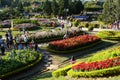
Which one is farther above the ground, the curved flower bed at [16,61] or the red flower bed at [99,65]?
the red flower bed at [99,65]

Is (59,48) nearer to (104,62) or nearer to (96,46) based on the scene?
(96,46)

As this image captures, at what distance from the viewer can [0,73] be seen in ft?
68.3

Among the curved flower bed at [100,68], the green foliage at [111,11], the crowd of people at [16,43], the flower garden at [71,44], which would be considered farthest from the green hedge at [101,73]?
A: the green foliage at [111,11]

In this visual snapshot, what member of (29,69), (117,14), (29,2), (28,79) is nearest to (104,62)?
(28,79)

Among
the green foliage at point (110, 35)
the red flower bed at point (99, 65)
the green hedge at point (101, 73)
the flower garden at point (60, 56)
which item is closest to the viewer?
the green hedge at point (101, 73)

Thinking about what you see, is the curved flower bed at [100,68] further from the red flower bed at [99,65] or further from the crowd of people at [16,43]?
the crowd of people at [16,43]

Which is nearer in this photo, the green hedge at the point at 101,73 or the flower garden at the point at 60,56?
the green hedge at the point at 101,73

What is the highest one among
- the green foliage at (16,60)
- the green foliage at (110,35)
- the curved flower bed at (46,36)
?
the green foliage at (16,60)

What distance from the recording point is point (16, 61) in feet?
75.6

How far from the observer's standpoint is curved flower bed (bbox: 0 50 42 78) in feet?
70.2

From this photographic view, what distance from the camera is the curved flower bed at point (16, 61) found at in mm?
21406

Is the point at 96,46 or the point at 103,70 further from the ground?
the point at 103,70


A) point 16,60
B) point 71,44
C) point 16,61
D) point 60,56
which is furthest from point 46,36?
point 16,61

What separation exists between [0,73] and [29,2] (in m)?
97.8
